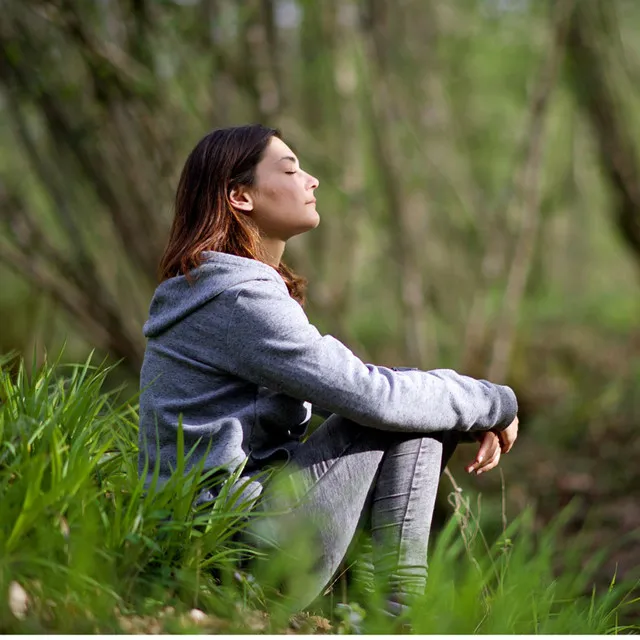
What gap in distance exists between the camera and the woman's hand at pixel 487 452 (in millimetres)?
2674

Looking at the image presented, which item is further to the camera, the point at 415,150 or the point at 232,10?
the point at 415,150

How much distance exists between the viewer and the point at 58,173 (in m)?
8.05

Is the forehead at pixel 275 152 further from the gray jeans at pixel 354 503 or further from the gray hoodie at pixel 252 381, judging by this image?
the gray jeans at pixel 354 503

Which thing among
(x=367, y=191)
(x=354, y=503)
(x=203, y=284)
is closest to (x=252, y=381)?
(x=203, y=284)

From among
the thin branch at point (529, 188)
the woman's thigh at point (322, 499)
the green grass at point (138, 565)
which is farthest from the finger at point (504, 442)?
the thin branch at point (529, 188)

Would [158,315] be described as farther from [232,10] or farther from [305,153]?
[232,10]

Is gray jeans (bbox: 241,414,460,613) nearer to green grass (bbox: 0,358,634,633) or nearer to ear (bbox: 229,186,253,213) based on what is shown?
green grass (bbox: 0,358,634,633)

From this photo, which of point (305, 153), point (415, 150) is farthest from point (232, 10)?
point (415, 150)

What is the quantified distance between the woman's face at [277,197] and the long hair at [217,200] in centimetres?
2

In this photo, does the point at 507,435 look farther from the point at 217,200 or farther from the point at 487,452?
the point at 217,200

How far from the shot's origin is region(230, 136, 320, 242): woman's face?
2693 millimetres

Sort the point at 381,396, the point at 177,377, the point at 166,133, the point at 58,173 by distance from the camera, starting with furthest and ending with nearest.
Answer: the point at 58,173, the point at 166,133, the point at 177,377, the point at 381,396

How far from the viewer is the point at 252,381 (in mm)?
2449

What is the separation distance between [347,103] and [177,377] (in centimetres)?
773
